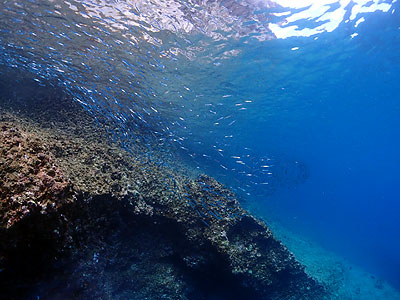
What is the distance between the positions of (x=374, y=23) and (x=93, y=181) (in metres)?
20.2

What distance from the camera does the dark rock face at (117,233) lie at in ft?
9.98

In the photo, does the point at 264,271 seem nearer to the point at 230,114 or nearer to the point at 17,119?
the point at 17,119

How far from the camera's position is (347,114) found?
34.1 metres

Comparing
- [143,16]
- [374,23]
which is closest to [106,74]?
[143,16]

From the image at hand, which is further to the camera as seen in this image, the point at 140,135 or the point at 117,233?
the point at 140,135

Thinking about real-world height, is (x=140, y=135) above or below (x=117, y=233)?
above

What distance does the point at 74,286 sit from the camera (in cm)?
521

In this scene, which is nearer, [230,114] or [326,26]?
[326,26]

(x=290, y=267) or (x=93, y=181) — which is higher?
(x=290, y=267)

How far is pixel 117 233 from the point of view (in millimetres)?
6445

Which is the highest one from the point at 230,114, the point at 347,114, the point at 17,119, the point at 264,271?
the point at 347,114

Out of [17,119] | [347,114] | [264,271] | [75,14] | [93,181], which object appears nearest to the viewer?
[93,181]

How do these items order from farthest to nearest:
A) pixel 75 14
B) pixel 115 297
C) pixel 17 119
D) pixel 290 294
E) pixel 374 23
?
pixel 374 23 → pixel 290 294 → pixel 75 14 → pixel 17 119 → pixel 115 297

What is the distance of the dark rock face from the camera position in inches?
120
